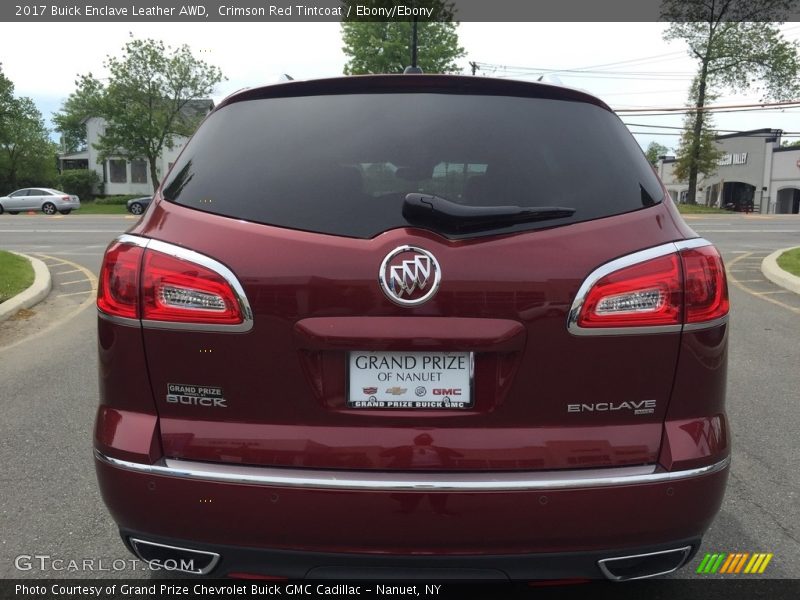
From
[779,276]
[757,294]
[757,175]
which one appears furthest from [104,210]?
[757,175]

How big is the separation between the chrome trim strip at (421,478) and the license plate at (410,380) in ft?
0.62

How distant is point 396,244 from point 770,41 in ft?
168

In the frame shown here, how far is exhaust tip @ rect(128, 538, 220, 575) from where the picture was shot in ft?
6.29

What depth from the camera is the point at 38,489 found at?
324 centimetres

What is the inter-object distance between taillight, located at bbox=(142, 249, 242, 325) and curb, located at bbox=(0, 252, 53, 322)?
250 inches

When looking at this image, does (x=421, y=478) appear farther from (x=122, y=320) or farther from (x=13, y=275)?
(x=13, y=275)

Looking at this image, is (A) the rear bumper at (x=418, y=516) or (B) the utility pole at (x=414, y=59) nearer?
(A) the rear bumper at (x=418, y=516)

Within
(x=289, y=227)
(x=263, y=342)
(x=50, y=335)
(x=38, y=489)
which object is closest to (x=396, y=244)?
(x=289, y=227)

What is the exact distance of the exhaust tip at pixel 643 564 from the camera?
1.88m

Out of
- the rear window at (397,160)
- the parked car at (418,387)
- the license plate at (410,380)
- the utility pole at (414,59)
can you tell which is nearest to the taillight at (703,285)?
the parked car at (418,387)

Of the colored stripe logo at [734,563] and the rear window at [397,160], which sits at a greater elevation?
the rear window at [397,160]

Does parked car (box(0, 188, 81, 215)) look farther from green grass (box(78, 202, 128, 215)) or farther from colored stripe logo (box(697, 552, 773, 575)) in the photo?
colored stripe logo (box(697, 552, 773, 575))

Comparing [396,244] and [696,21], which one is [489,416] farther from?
[696,21]

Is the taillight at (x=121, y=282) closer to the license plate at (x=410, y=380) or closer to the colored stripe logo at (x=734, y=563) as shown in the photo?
the license plate at (x=410, y=380)
